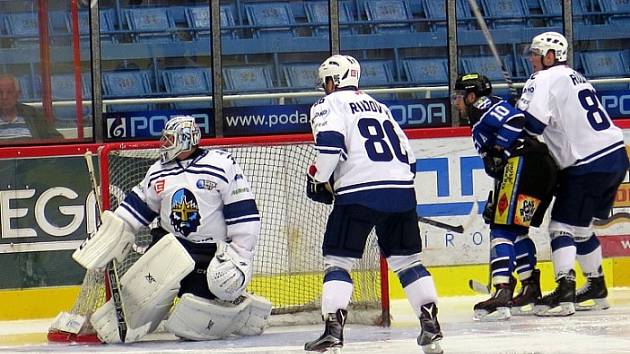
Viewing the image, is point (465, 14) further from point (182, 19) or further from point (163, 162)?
point (163, 162)

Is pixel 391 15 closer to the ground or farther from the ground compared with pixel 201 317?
farther from the ground

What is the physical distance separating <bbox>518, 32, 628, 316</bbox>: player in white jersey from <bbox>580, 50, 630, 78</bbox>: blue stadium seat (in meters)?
2.04

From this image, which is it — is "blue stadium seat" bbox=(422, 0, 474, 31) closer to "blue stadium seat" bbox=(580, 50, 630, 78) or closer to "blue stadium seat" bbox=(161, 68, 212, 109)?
"blue stadium seat" bbox=(580, 50, 630, 78)

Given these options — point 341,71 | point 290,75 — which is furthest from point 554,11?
point 341,71

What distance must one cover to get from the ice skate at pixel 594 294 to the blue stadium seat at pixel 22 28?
3.68 metres

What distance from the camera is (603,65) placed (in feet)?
33.4

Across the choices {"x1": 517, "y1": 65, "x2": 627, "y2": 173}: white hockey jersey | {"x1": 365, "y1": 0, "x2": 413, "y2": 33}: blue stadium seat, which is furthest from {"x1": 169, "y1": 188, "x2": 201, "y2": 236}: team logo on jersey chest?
{"x1": 365, "y1": 0, "x2": 413, "y2": 33}: blue stadium seat

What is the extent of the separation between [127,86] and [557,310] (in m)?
3.23

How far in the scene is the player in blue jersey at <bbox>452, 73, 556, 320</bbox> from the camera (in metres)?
7.95

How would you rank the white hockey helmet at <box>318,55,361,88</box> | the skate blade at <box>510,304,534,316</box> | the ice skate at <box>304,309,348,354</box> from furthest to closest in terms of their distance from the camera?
the skate blade at <box>510,304,534,316</box> → the white hockey helmet at <box>318,55,361,88</box> → the ice skate at <box>304,309,348,354</box>

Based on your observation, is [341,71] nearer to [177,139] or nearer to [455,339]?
[177,139]

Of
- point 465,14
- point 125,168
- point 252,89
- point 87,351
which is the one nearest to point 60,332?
point 87,351

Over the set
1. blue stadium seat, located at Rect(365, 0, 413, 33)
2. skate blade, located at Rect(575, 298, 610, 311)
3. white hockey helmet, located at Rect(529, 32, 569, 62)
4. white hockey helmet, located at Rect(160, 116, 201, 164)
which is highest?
blue stadium seat, located at Rect(365, 0, 413, 33)

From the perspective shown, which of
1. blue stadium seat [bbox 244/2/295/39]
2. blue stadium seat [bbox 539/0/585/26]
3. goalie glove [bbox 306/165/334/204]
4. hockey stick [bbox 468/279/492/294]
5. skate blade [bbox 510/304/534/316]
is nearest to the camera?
goalie glove [bbox 306/165/334/204]
